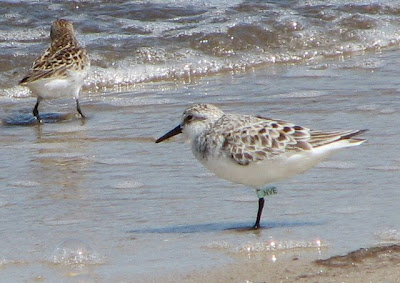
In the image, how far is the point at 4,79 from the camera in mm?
9203

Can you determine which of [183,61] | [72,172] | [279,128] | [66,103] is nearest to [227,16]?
[183,61]

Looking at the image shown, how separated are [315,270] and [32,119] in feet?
14.5

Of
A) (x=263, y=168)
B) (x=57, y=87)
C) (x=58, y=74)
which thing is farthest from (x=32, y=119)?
(x=263, y=168)

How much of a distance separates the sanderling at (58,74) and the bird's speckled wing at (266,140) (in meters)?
3.30

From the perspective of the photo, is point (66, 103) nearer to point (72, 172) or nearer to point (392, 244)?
point (72, 172)

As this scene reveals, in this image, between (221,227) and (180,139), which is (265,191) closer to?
(221,227)

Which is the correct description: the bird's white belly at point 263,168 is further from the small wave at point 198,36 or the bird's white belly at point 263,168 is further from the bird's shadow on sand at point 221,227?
the small wave at point 198,36

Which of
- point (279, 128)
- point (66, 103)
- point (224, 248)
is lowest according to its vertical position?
point (66, 103)

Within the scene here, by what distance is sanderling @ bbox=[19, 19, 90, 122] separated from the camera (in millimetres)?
8188

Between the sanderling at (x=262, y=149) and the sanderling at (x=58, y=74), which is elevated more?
the sanderling at (x=262, y=149)

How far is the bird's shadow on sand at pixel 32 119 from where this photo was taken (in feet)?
26.0

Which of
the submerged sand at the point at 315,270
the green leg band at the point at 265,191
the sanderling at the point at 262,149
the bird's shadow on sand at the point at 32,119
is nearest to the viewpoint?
the submerged sand at the point at 315,270

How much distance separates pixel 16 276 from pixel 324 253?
1.43 m

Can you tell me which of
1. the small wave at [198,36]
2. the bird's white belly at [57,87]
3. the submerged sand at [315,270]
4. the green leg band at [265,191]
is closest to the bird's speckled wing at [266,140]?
the green leg band at [265,191]
